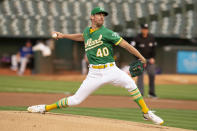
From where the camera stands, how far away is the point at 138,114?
8.50 metres

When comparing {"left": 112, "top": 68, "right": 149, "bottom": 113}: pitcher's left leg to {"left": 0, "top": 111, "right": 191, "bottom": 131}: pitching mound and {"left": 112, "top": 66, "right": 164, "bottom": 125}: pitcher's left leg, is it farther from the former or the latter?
{"left": 0, "top": 111, "right": 191, "bottom": 131}: pitching mound

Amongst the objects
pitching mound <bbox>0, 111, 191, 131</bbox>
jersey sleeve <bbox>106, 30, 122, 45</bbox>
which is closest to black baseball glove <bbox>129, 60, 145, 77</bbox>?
jersey sleeve <bbox>106, 30, 122, 45</bbox>

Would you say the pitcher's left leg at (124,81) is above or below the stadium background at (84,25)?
below

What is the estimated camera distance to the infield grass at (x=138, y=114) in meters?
7.47

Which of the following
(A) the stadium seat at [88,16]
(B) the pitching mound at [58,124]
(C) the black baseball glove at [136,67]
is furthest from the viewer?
(A) the stadium seat at [88,16]

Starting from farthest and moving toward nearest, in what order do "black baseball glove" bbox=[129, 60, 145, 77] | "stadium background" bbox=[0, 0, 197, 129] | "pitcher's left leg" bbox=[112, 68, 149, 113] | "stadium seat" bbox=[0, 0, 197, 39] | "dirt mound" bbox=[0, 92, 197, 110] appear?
"stadium seat" bbox=[0, 0, 197, 39] → "stadium background" bbox=[0, 0, 197, 129] → "dirt mound" bbox=[0, 92, 197, 110] → "black baseball glove" bbox=[129, 60, 145, 77] → "pitcher's left leg" bbox=[112, 68, 149, 113]

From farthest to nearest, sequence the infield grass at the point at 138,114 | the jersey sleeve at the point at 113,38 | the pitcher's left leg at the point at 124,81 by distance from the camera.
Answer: the infield grass at the point at 138,114, the pitcher's left leg at the point at 124,81, the jersey sleeve at the point at 113,38

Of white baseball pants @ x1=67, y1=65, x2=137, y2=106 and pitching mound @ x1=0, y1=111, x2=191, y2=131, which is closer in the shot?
pitching mound @ x1=0, y1=111, x2=191, y2=131

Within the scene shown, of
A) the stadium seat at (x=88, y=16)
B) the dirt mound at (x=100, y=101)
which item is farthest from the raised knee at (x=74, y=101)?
the stadium seat at (x=88, y=16)

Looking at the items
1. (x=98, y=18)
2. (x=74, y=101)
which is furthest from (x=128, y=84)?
(x=98, y=18)

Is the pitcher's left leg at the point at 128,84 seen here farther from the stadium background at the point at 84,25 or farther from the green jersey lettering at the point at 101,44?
the stadium background at the point at 84,25

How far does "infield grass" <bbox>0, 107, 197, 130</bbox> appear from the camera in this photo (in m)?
7.47

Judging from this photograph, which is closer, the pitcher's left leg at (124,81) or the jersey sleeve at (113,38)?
the jersey sleeve at (113,38)

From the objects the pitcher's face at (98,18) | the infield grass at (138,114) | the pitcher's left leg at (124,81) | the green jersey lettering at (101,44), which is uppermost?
the pitcher's face at (98,18)
